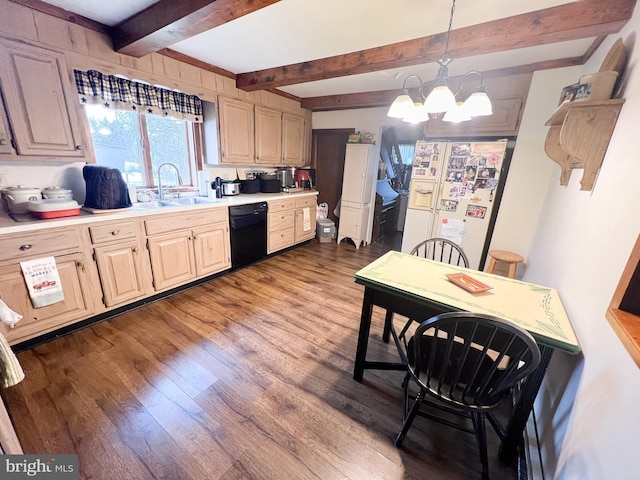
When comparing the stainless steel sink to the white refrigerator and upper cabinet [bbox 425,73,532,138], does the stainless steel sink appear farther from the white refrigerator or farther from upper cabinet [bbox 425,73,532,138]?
upper cabinet [bbox 425,73,532,138]

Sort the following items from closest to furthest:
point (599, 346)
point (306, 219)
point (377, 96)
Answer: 1. point (599, 346)
2. point (377, 96)
3. point (306, 219)

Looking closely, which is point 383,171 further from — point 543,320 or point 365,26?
point 543,320

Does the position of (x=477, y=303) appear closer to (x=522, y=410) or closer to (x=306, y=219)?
(x=522, y=410)

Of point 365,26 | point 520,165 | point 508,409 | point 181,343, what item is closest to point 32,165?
point 181,343

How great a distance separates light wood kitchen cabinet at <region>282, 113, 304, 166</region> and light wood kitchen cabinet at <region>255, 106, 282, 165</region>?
101 mm

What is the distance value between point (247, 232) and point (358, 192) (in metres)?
1.91

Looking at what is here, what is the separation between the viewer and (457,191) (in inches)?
116

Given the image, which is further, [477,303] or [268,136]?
[268,136]

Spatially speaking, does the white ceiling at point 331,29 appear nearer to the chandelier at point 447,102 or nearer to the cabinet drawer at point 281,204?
the chandelier at point 447,102

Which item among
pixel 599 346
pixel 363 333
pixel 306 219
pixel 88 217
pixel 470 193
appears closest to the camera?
pixel 599 346

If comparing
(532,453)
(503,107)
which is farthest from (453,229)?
(532,453)

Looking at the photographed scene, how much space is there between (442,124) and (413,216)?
1135 millimetres

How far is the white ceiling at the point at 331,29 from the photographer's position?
5.39ft

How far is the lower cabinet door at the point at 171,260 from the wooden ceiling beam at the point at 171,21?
1.58 meters
